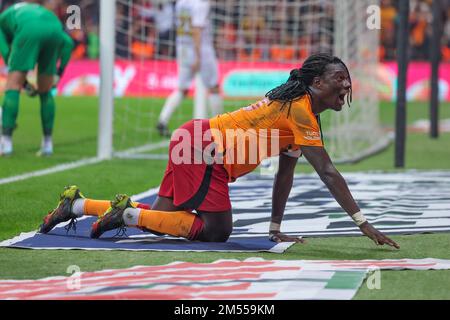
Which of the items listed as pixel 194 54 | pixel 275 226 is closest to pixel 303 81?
pixel 275 226

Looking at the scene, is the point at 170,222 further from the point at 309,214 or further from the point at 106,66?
the point at 106,66

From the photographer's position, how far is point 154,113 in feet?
65.9

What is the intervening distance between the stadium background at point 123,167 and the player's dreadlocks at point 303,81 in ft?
3.31

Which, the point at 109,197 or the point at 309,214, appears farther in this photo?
the point at 109,197

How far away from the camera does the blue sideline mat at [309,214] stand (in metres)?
7.40

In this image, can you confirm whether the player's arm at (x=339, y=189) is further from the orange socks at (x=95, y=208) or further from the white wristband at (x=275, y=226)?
the orange socks at (x=95, y=208)

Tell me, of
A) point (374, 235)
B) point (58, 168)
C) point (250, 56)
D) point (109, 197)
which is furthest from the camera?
point (250, 56)

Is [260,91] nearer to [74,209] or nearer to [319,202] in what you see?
[319,202]

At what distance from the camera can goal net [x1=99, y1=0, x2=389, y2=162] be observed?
50.2ft

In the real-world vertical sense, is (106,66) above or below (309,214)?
above

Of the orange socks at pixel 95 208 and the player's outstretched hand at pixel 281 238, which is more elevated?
the orange socks at pixel 95 208

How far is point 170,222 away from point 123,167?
5374 millimetres

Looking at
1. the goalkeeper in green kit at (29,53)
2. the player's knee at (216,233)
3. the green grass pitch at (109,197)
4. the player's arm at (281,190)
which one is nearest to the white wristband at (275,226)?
the player's arm at (281,190)

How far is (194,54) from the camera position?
16391 millimetres
